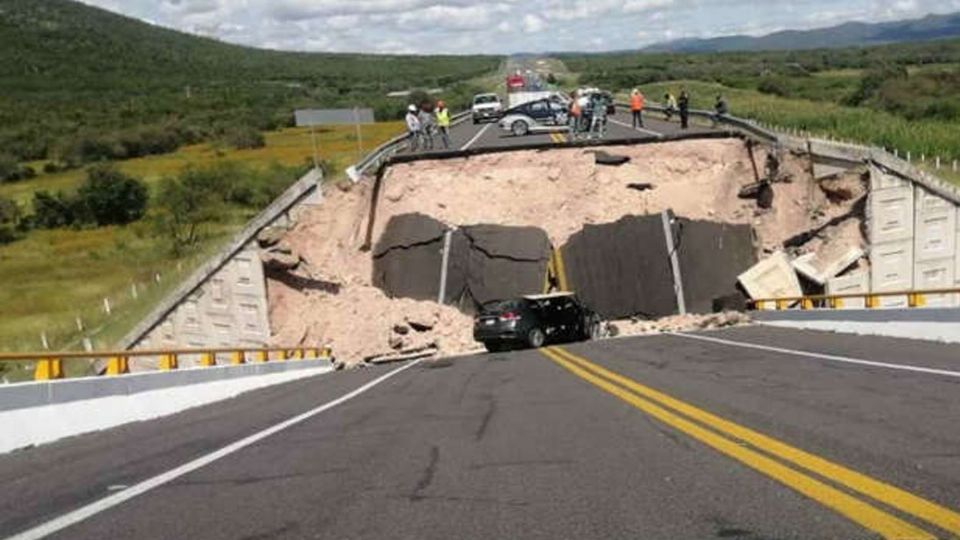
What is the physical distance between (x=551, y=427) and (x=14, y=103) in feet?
466

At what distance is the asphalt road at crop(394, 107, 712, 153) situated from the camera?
43062 mm

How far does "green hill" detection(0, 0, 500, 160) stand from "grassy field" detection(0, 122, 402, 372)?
101 ft

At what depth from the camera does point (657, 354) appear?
19.2 m

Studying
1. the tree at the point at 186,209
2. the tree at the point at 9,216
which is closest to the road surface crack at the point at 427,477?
the tree at the point at 186,209

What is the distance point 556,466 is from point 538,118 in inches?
1713

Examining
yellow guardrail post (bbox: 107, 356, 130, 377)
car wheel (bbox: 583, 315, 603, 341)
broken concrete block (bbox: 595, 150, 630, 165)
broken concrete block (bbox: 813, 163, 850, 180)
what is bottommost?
car wheel (bbox: 583, 315, 603, 341)

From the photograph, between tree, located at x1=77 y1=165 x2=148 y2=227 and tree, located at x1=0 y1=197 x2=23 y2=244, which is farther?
tree, located at x1=77 y1=165 x2=148 y2=227

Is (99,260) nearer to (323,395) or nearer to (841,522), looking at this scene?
(323,395)

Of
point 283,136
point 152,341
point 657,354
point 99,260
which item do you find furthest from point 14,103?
point 657,354

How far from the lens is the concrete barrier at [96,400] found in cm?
948

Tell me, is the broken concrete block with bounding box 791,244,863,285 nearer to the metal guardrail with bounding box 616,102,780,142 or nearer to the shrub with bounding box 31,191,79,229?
the metal guardrail with bounding box 616,102,780,142

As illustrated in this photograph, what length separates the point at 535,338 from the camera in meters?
27.2

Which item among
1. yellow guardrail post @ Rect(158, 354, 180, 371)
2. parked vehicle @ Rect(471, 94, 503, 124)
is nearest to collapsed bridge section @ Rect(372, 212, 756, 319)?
yellow guardrail post @ Rect(158, 354, 180, 371)

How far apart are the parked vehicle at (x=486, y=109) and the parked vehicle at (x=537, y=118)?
13.0 metres
